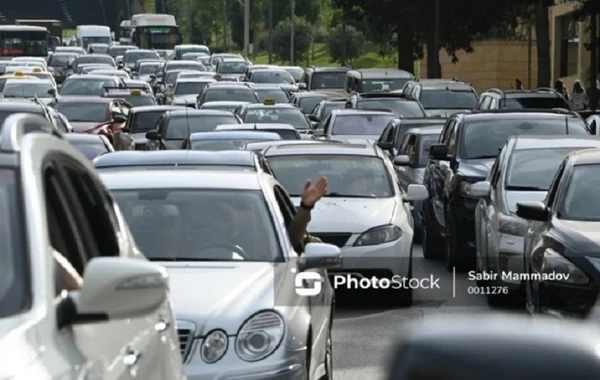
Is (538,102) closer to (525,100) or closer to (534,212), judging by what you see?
(525,100)

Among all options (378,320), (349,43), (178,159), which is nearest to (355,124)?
(378,320)

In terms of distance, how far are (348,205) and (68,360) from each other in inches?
460

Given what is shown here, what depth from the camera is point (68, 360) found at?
11.8 ft

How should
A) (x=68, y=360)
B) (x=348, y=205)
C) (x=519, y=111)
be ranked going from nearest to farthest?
(x=68, y=360)
(x=348, y=205)
(x=519, y=111)

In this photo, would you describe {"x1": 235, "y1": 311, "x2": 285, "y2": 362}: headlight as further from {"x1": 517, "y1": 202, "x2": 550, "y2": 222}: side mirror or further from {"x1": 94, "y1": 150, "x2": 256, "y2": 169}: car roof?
{"x1": 517, "y1": 202, "x2": 550, "y2": 222}: side mirror

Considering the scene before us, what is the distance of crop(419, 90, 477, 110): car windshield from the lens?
3656cm

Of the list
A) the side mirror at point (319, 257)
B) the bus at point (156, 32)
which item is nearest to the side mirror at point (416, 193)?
the side mirror at point (319, 257)

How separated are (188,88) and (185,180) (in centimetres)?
3893

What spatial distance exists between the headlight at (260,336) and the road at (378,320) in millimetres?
2280

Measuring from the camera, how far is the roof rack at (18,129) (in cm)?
430

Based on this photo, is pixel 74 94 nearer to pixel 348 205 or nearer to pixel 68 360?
pixel 348 205

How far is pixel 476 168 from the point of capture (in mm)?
18625

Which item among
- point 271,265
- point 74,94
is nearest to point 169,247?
point 271,265

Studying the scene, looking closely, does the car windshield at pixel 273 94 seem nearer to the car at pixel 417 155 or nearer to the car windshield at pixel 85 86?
the car windshield at pixel 85 86
